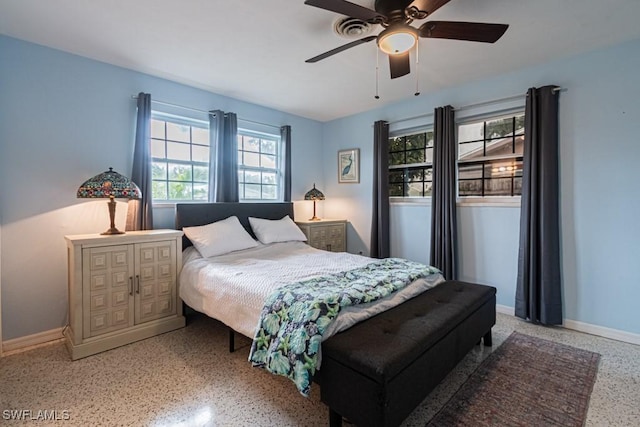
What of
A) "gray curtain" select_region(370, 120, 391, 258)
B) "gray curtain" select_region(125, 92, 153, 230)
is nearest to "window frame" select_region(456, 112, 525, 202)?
"gray curtain" select_region(370, 120, 391, 258)

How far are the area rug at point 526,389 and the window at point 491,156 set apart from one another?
1.69 metres

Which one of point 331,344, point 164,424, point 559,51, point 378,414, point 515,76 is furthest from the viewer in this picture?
point 515,76

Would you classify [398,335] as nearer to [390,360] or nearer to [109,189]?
[390,360]

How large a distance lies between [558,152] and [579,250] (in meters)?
0.96

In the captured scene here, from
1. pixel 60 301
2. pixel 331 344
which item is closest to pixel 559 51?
pixel 331 344

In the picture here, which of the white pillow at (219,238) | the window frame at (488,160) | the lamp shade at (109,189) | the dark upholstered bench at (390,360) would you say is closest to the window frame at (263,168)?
the white pillow at (219,238)

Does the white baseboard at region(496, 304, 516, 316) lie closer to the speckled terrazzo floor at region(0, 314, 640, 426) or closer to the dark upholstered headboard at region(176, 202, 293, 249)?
the speckled terrazzo floor at region(0, 314, 640, 426)

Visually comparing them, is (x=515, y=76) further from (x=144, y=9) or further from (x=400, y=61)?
(x=144, y=9)

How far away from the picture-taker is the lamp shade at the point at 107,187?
98.1 inches

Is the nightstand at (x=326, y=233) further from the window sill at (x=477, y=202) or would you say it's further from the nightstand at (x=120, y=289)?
the nightstand at (x=120, y=289)

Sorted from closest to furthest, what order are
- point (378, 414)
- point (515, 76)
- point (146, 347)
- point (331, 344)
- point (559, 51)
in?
point (378, 414), point (331, 344), point (146, 347), point (559, 51), point (515, 76)

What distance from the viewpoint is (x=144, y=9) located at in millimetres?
2105

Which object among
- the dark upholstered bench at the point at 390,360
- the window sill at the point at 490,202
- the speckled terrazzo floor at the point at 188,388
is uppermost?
the window sill at the point at 490,202

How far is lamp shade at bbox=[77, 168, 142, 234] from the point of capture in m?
2.49
